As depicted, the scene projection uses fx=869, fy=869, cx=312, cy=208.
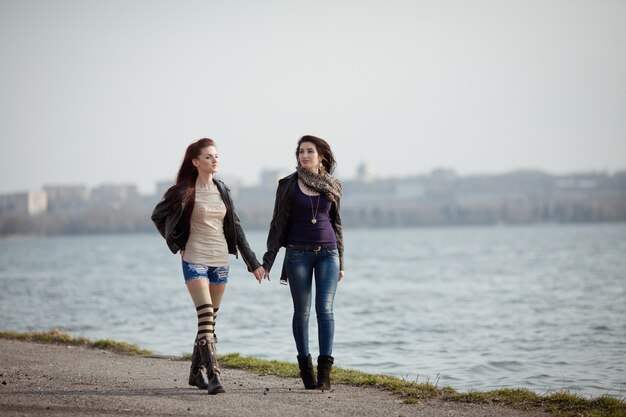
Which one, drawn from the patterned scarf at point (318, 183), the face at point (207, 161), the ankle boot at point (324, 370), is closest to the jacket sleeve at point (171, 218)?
the face at point (207, 161)

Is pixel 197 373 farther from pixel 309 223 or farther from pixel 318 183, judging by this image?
pixel 318 183

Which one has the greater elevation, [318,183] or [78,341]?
[318,183]

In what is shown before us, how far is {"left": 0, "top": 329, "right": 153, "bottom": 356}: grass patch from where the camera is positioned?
1237 centimetres

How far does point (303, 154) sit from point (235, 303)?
18412 millimetres

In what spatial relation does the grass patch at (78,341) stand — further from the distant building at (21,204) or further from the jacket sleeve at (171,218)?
the distant building at (21,204)

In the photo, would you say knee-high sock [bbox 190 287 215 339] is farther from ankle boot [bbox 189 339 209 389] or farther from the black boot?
ankle boot [bbox 189 339 209 389]

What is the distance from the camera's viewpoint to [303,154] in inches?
339

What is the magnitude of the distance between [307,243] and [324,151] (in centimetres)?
97

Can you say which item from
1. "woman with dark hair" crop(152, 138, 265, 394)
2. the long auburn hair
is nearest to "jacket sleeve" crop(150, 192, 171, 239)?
"woman with dark hair" crop(152, 138, 265, 394)

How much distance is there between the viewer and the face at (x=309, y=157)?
28.1 ft

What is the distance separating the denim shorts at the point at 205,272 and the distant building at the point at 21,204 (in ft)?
607

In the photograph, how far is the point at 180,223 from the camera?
334 inches

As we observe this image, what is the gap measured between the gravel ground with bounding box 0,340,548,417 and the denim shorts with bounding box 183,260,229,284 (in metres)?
1.11

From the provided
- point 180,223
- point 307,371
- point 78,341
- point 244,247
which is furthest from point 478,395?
point 78,341
